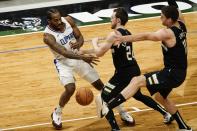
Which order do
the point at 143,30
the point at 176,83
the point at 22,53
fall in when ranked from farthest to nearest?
the point at 143,30
the point at 22,53
the point at 176,83

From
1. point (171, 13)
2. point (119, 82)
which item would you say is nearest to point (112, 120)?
point (119, 82)

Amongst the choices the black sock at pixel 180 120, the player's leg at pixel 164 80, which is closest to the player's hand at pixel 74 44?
the player's leg at pixel 164 80

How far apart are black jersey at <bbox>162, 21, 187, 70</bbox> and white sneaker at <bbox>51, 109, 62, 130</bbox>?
7.03 feet

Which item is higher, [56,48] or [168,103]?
[56,48]

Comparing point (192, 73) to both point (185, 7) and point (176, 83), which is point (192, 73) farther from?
point (185, 7)

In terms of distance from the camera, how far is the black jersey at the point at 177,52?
8008 millimetres

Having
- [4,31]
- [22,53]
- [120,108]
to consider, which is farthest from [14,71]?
[120,108]

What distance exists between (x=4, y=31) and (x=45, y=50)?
1.97 meters

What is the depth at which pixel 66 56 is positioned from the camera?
28.8 ft

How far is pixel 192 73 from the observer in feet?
36.6

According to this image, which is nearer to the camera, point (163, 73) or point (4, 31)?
point (163, 73)

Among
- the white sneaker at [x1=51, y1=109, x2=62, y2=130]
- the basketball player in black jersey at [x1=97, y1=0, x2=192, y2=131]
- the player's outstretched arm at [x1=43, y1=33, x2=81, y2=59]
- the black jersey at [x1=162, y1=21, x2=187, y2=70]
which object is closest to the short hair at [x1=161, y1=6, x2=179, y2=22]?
the basketball player in black jersey at [x1=97, y1=0, x2=192, y2=131]

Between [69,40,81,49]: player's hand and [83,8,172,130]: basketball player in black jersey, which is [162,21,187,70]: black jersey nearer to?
[83,8,172,130]: basketball player in black jersey

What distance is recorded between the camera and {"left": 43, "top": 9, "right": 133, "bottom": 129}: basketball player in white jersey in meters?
8.82
